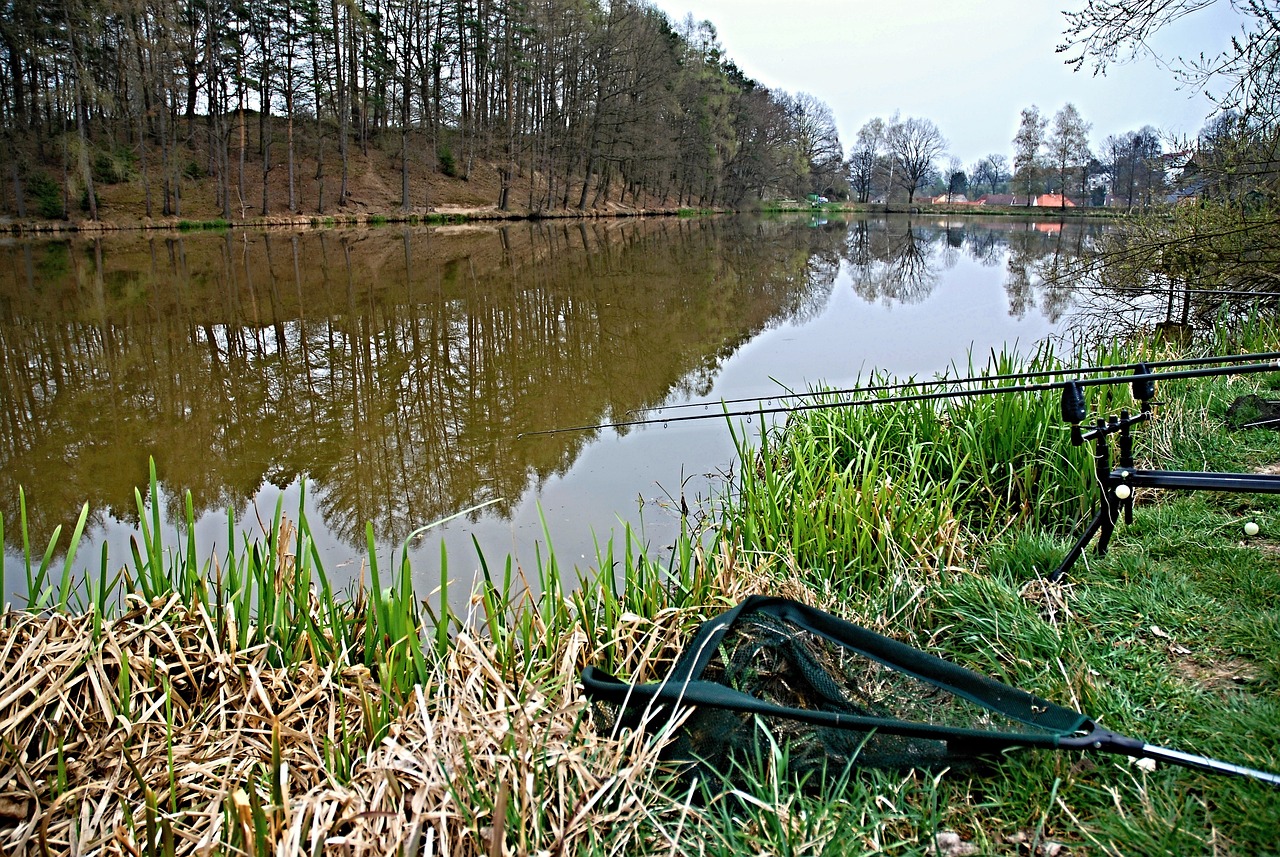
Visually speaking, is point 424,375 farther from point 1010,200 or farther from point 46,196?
point 1010,200

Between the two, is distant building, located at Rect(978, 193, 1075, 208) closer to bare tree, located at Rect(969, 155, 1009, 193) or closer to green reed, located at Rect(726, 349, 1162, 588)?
bare tree, located at Rect(969, 155, 1009, 193)

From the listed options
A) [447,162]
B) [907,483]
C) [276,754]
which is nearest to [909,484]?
[907,483]

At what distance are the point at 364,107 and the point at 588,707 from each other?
43.6 meters

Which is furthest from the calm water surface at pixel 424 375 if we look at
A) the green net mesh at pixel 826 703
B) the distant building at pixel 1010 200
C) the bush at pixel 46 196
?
the distant building at pixel 1010 200

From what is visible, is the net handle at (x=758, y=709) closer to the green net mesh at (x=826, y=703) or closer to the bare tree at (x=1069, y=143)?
the green net mesh at (x=826, y=703)

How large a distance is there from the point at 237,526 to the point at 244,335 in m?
6.53

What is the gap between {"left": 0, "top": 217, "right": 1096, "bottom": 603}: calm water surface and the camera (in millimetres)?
5207

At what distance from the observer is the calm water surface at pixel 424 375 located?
5.21m

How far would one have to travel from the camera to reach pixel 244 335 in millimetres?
10688

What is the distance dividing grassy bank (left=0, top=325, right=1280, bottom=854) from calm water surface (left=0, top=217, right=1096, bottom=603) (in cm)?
60

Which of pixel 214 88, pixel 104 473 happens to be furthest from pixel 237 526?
pixel 214 88

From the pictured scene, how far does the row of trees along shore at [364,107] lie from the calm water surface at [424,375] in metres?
15.5

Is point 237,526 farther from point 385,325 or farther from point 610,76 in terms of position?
point 610,76

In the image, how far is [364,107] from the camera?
133ft
